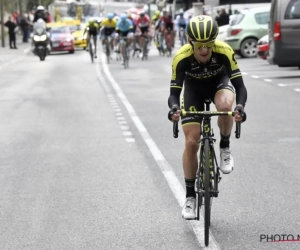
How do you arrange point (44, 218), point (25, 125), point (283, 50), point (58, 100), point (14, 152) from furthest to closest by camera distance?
point (283, 50) → point (58, 100) → point (25, 125) → point (14, 152) → point (44, 218)

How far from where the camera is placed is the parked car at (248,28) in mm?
34438

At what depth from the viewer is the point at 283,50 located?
2352cm

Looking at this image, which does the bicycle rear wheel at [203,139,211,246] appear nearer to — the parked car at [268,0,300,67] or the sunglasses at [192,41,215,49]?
the sunglasses at [192,41,215,49]

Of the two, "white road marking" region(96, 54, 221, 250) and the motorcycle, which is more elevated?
"white road marking" region(96, 54, 221, 250)

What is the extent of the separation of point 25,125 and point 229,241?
921 centimetres

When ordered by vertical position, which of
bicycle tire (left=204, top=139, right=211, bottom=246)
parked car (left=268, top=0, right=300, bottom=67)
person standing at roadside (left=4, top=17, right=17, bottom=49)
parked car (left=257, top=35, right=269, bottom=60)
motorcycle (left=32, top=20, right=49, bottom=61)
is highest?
bicycle tire (left=204, top=139, right=211, bottom=246)

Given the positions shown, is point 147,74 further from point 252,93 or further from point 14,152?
point 14,152

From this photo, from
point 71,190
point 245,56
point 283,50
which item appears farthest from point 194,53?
point 245,56

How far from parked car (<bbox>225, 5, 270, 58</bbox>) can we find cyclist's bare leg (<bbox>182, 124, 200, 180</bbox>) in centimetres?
2712

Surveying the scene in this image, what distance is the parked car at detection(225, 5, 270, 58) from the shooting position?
34.4 meters

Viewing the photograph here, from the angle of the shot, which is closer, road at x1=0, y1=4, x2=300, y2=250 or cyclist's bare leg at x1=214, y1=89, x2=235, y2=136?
road at x1=0, y1=4, x2=300, y2=250

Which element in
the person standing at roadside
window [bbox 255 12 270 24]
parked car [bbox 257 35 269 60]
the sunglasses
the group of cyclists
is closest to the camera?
the sunglasses

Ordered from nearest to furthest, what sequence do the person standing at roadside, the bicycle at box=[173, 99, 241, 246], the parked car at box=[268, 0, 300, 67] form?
the bicycle at box=[173, 99, 241, 246]
the parked car at box=[268, 0, 300, 67]
the person standing at roadside

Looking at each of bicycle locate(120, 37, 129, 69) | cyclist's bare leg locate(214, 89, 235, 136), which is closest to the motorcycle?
bicycle locate(120, 37, 129, 69)
